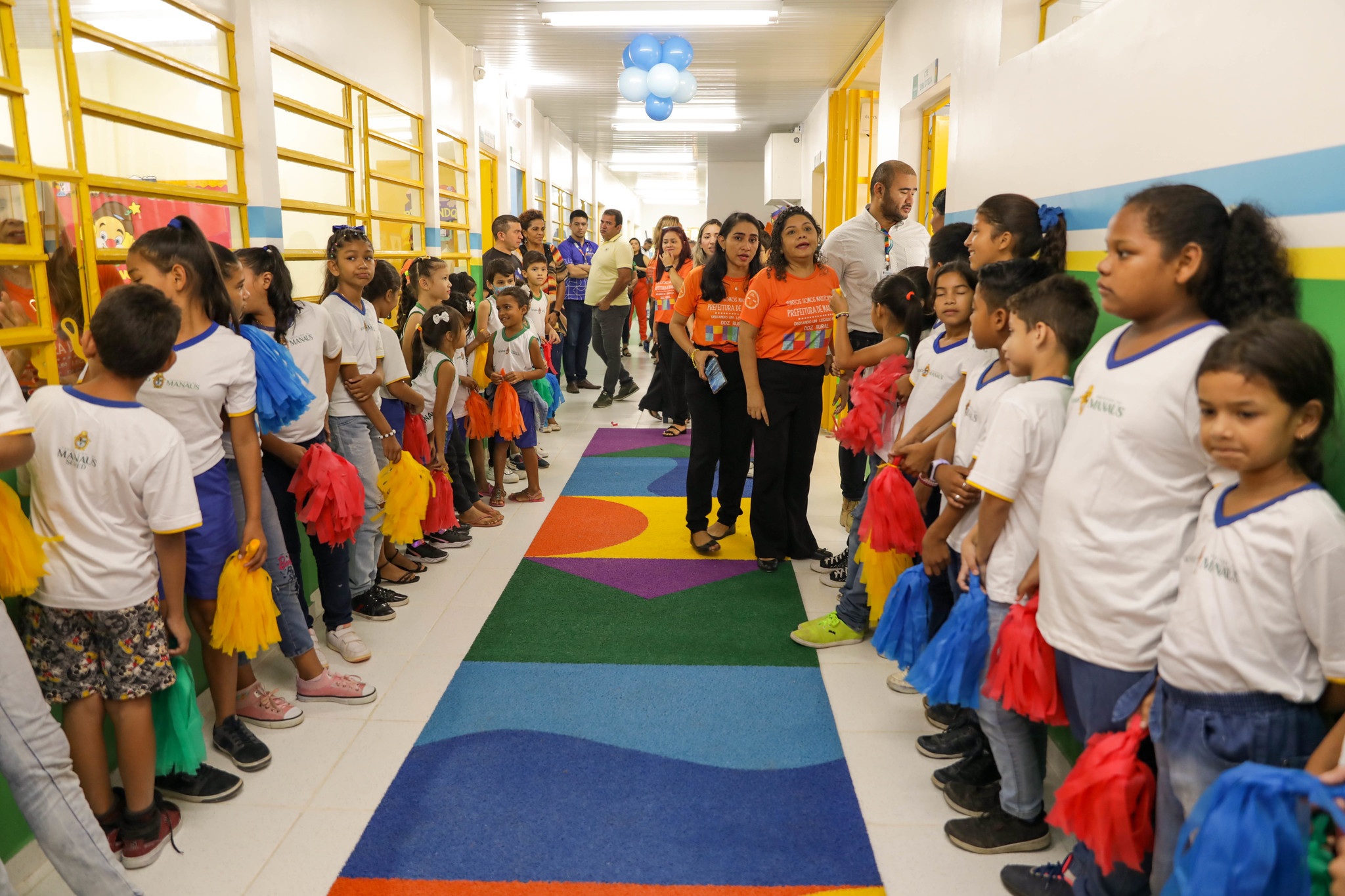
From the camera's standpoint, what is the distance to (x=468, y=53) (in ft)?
29.1

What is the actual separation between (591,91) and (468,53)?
261 cm

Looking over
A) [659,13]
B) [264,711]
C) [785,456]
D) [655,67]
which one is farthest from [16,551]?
[655,67]

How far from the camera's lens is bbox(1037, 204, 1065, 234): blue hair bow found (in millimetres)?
2574

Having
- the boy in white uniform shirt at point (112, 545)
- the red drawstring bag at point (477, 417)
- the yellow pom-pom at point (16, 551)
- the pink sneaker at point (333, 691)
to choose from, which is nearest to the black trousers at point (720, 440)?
the red drawstring bag at point (477, 417)

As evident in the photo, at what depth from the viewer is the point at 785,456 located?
13.8ft

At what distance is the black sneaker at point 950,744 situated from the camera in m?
2.70

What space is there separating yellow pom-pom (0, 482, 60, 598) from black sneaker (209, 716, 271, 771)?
850 millimetres

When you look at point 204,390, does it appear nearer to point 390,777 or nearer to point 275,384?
point 275,384

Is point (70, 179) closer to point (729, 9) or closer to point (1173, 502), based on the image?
point (1173, 502)

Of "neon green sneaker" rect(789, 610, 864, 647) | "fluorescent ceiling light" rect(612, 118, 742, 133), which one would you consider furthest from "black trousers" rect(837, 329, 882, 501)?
"fluorescent ceiling light" rect(612, 118, 742, 133)

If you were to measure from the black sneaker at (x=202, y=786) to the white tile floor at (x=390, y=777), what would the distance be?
1.0 inches

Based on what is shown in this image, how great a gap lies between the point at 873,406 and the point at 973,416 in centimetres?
111

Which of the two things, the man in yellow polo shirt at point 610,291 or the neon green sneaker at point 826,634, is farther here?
the man in yellow polo shirt at point 610,291

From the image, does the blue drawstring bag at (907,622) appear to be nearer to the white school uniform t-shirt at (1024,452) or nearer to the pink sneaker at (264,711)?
the white school uniform t-shirt at (1024,452)
